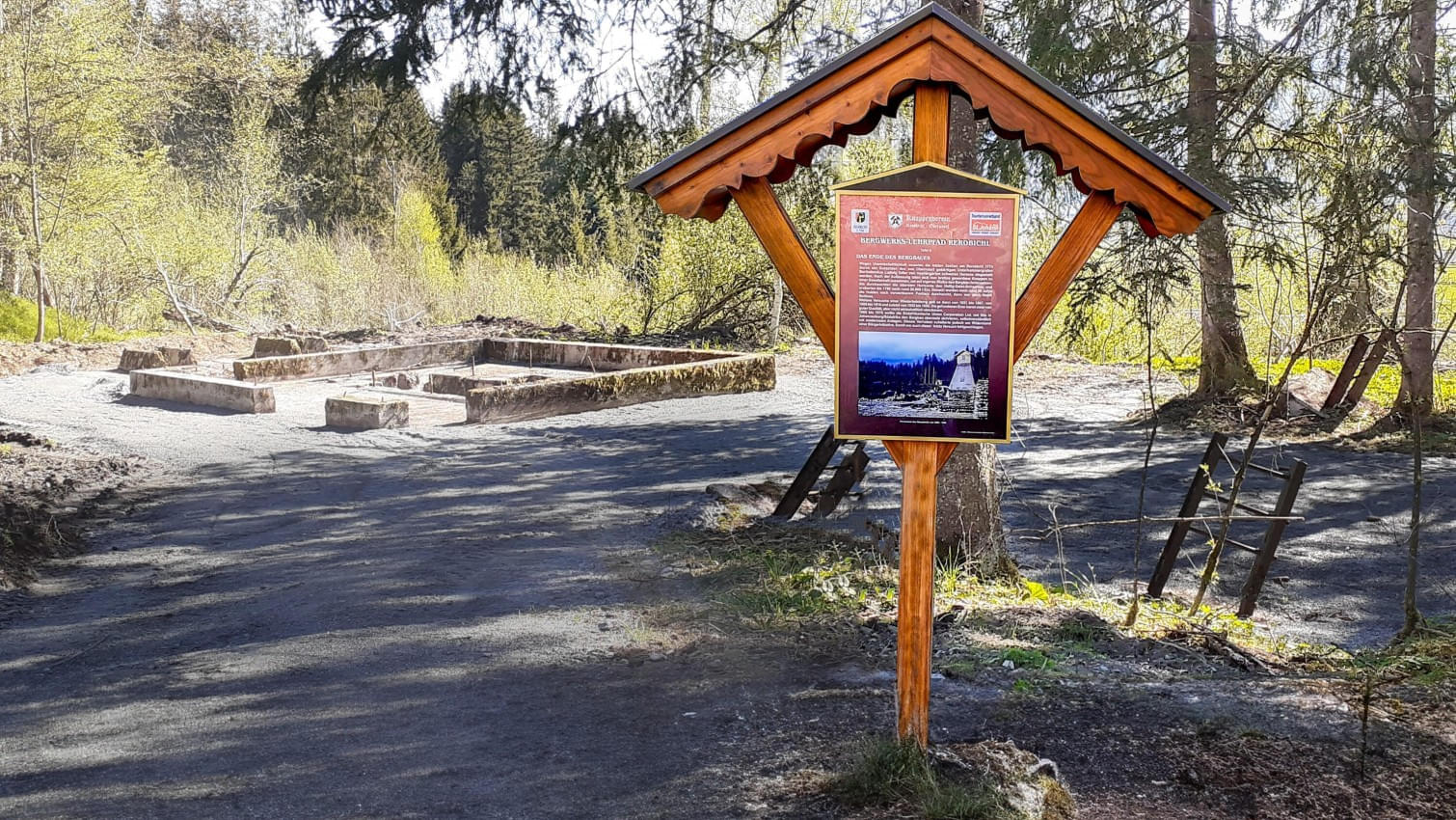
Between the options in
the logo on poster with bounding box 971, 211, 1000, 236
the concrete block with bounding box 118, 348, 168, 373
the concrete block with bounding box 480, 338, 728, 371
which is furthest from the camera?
the concrete block with bounding box 118, 348, 168, 373

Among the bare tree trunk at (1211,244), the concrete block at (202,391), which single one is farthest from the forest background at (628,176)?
the concrete block at (202,391)

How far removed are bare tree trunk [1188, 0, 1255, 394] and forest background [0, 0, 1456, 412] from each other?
0.14ft

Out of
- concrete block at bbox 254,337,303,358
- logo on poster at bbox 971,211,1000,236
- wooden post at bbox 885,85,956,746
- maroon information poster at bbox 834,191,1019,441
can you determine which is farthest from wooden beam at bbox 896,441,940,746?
concrete block at bbox 254,337,303,358

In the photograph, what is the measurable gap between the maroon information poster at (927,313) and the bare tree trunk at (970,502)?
3.47 m

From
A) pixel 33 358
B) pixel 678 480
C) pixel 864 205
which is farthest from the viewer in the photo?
pixel 33 358

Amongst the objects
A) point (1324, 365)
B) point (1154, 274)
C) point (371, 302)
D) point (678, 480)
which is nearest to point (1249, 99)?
point (1154, 274)

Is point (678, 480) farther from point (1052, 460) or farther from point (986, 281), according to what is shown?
point (986, 281)

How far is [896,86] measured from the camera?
13.3 ft

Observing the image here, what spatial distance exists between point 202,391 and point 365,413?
3161mm

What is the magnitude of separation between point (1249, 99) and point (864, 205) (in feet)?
19.3

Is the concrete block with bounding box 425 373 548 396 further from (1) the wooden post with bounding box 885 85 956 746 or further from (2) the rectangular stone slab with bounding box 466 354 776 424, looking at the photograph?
(1) the wooden post with bounding box 885 85 956 746

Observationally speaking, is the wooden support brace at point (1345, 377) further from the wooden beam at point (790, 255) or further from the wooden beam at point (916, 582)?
the wooden beam at point (790, 255)

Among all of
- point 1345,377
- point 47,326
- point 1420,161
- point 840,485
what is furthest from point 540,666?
point 47,326

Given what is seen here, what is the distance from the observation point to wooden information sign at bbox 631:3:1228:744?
158 inches
